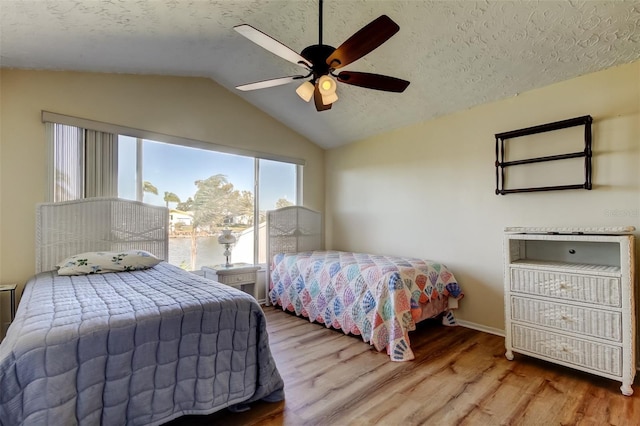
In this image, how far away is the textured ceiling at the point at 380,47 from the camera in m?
2.10

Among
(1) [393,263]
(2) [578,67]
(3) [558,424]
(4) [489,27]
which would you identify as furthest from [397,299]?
(2) [578,67]

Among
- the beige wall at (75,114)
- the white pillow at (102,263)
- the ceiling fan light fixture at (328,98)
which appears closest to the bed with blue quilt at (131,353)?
the white pillow at (102,263)

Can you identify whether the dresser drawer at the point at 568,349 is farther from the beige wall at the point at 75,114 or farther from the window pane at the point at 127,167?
A: the window pane at the point at 127,167

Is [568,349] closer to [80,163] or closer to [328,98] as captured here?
[328,98]

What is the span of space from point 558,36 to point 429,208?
1954mm

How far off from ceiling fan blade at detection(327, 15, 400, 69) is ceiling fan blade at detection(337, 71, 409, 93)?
158 mm

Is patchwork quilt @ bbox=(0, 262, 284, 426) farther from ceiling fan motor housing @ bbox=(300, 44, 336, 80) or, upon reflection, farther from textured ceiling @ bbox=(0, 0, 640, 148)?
textured ceiling @ bbox=(0, 0, 640, 148)

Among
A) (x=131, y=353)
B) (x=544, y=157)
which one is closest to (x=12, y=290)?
(x=131, y=353)

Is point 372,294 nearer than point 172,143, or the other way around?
point 372,294

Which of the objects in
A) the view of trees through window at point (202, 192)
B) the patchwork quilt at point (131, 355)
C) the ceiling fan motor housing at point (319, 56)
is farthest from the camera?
the view of trees through window at point (202, 192)

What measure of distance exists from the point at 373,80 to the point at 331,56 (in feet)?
1.34

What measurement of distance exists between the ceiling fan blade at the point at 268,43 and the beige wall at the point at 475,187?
85.6 inches

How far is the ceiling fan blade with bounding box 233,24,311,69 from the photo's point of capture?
→ 5.73 feet

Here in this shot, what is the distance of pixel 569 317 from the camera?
2.29 metres
